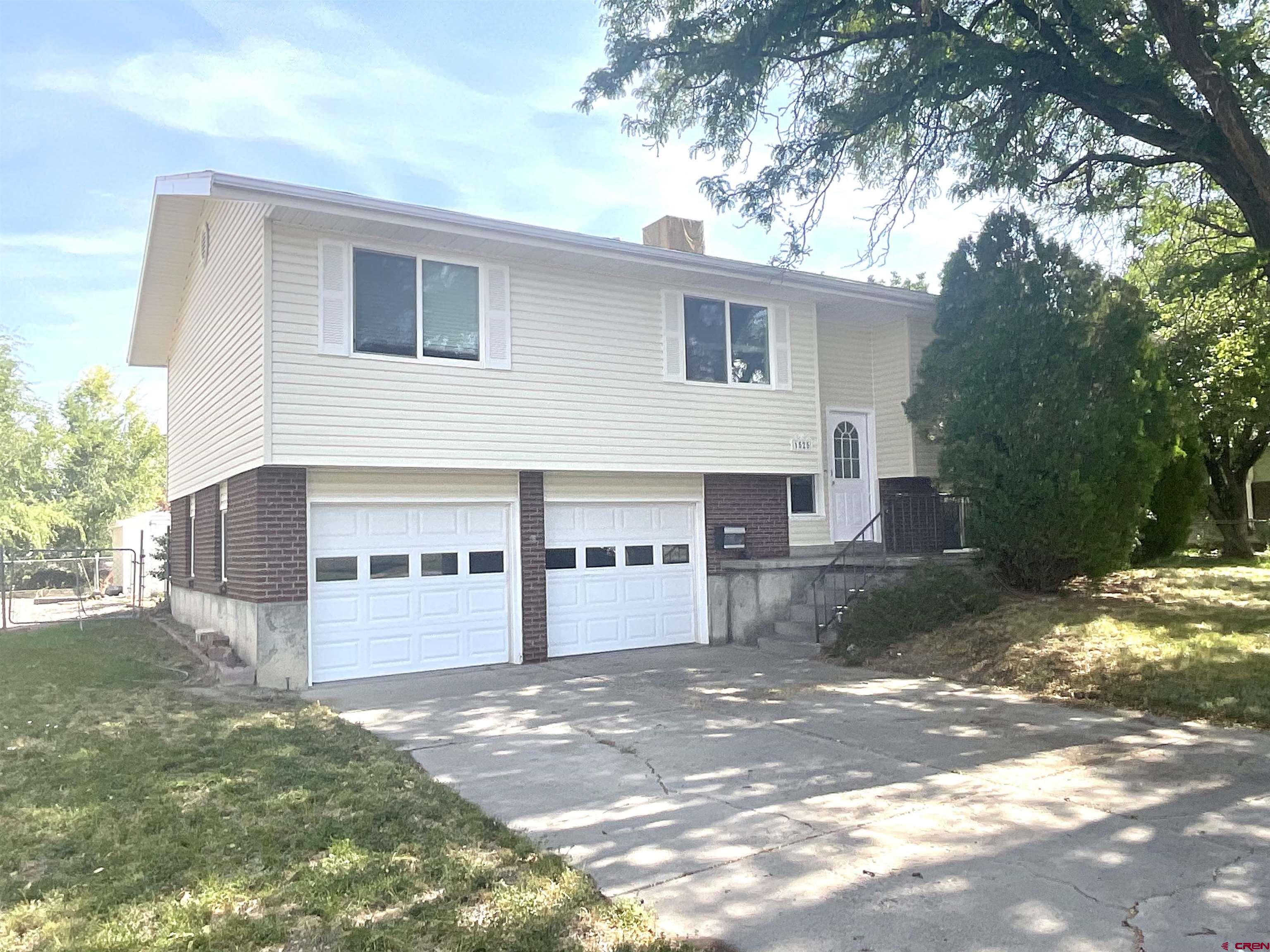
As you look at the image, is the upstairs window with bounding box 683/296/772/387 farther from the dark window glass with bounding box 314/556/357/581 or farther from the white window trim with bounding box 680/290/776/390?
the dark window glass with bounding box 314/556/357/581

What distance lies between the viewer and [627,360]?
41.4 ft

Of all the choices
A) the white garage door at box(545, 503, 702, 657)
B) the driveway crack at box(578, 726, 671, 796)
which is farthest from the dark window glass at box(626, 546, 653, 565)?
the driveway crack at box(578, 726, 671, 796)

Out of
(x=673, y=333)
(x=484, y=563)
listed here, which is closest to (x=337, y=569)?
(x=484, y=563)

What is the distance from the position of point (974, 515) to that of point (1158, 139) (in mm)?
4664

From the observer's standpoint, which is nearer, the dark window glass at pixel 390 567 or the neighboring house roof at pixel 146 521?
the dark window glass at pixel 390 567

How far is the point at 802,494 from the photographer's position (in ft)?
48.3

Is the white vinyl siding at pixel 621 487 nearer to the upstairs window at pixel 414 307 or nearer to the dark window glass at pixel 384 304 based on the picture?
the upstairs window at pixel 414 307

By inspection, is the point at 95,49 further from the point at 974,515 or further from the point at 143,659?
the point at 974,515

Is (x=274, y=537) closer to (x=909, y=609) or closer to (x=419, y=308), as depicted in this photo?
(x=419, y=308)

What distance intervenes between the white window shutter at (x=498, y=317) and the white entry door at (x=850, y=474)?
603 cm

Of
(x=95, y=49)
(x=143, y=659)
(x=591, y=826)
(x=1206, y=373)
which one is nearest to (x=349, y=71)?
(x=95, y=49)

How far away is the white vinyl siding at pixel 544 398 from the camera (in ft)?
33.5

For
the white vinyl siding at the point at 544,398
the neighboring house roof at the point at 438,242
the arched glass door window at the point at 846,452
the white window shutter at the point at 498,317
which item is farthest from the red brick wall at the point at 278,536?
the arched glass door window at the point at 846,452

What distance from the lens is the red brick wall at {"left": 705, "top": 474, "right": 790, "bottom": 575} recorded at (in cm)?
1362
